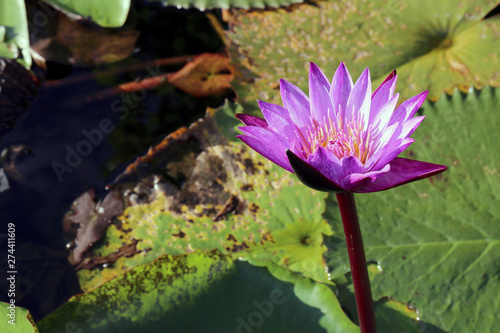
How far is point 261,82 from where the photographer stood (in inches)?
74.9

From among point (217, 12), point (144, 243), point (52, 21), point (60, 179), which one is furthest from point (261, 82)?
point (52, 21)

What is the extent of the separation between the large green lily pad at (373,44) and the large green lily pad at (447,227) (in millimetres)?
314

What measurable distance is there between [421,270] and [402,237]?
11 cm

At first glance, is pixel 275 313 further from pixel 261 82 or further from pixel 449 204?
pixel 261 82

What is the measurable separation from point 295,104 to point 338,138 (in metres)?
0.11

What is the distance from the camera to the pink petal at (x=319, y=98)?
879 mm

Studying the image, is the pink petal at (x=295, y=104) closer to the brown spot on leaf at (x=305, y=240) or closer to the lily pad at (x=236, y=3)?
the brown spot on leaf at (x=305, y=240)

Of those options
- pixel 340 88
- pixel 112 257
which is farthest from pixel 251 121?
pixel 112 257

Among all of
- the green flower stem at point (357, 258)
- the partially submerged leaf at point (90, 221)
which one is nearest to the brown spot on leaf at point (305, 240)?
the green flower stem at point (357, 258)

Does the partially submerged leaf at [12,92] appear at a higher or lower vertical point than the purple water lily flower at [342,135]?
lower

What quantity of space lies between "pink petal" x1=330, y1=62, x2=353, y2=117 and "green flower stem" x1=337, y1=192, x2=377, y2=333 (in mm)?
204

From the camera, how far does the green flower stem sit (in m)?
0.79

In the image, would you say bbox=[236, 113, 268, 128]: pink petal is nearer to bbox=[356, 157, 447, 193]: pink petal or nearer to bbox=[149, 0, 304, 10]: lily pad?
bbox=[356, 157, 447, 193]: pink petal

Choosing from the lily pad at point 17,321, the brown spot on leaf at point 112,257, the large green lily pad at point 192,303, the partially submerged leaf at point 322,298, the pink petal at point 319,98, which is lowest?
the brown spot on leaf at point 112,257
